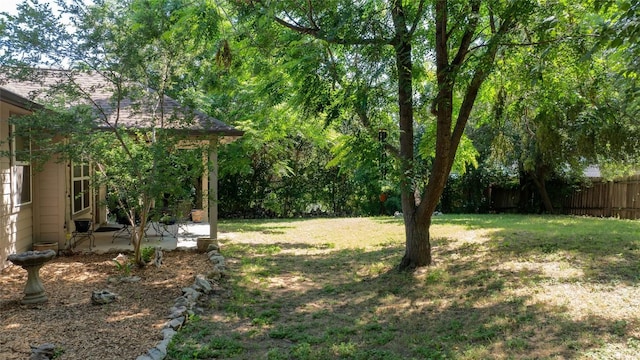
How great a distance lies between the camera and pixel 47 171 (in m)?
9.59

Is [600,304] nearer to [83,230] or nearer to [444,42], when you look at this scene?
[444,42]

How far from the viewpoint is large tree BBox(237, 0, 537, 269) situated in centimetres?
648

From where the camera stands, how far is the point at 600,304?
18.1 feet

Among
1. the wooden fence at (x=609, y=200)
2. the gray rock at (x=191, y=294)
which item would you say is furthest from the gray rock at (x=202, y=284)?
the wooden fence at (x=609, y=200)

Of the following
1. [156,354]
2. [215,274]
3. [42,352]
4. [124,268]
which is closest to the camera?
[42,352]

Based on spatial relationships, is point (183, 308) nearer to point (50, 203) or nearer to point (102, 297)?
point (102, 297)

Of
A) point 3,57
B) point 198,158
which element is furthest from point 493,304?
point 3,57

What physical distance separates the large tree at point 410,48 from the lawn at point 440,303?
4.36 ft

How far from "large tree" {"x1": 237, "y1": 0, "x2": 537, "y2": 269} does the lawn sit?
1.33 metres

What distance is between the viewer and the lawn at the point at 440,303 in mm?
4691

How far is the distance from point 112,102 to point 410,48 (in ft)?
15.6

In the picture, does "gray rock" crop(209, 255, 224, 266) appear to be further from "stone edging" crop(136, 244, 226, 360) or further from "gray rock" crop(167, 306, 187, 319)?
"gray rock" crop(167, 306, 187, 319)

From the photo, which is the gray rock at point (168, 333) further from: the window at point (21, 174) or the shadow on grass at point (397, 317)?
the window at point (21, 174)

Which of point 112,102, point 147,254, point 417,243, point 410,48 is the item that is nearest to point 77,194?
point 147,254
